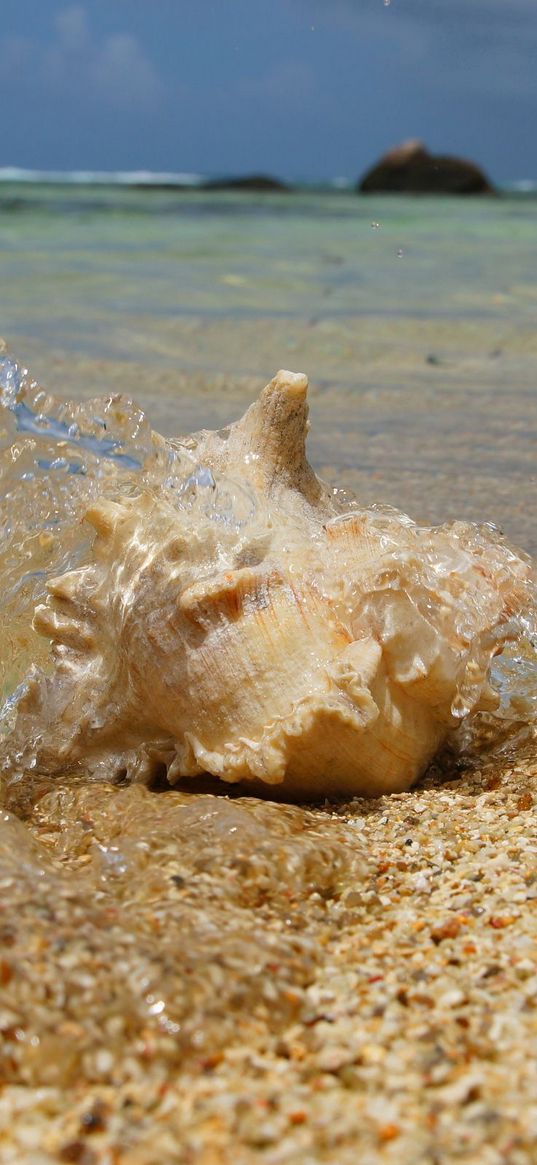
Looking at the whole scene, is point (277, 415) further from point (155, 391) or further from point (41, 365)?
point (41, 365)

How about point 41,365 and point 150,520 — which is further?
point 41,365

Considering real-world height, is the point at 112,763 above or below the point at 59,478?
below

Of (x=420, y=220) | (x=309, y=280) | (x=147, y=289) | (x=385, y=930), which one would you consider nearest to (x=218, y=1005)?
(x=385, y=930)

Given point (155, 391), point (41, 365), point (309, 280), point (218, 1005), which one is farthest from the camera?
point (309, 280)

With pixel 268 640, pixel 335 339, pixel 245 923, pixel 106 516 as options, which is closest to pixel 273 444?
pixel 106 516

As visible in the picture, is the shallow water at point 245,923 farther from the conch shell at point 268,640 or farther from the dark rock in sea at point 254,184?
the dark rock in sea at point 254,184

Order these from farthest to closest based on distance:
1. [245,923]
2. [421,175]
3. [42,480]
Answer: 1. [421,175]
2. [42,480]
3. [245,923]

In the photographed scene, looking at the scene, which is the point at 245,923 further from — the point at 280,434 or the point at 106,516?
the point at 280,434
